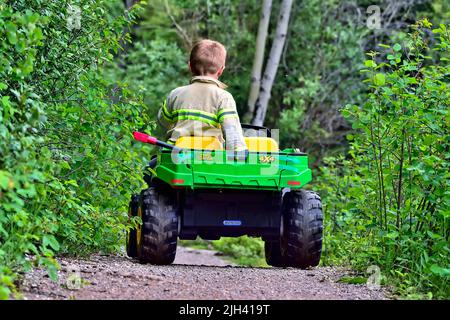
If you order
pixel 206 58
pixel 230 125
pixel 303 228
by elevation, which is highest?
pixel 206 58

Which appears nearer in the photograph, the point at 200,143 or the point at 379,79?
the point at 379,79

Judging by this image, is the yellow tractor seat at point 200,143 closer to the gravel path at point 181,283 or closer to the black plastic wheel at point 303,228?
the black plastic wheel at point 303,228

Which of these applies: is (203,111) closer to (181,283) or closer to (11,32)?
(181,283)

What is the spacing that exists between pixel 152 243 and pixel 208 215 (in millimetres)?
524

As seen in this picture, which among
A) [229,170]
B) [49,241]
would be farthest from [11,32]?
[229,170]

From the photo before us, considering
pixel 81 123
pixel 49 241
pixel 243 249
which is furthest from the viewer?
pixel 243 249

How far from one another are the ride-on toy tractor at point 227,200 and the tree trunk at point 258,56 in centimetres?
1021

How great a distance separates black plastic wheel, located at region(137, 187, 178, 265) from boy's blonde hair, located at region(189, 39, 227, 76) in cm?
115

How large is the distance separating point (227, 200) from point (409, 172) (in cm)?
146

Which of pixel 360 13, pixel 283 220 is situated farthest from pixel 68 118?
pixel 360 13

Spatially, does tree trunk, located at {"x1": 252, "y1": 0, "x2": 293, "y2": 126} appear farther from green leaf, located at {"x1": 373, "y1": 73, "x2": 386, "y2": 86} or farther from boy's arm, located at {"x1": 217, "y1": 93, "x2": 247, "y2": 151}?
green leaf, located at {"x1": 373, "y1": 73, "x2": 386, "y2": 86}

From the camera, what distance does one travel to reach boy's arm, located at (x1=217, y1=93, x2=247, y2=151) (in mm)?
7402

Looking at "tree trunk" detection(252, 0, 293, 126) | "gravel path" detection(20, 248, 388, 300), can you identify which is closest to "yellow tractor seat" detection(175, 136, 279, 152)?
"gravel path" detection(20, 248, 388, 300)

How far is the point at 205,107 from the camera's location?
7684 millimetres
